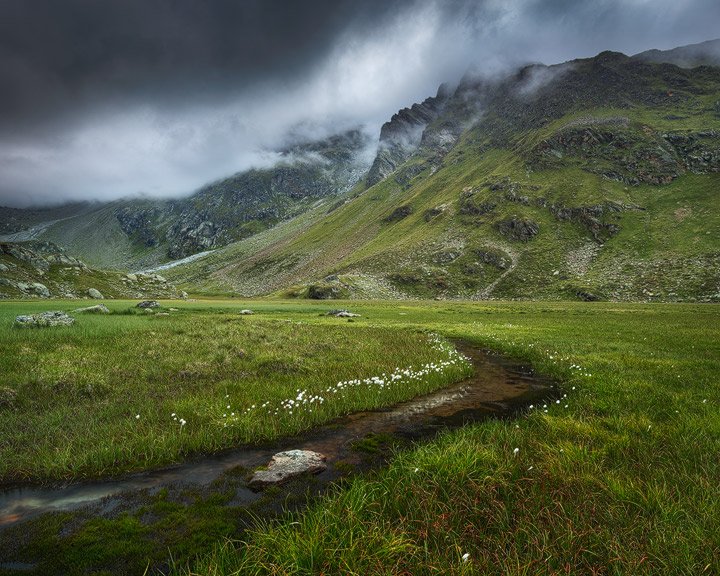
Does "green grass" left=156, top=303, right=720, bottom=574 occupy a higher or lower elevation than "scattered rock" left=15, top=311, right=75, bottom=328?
lower

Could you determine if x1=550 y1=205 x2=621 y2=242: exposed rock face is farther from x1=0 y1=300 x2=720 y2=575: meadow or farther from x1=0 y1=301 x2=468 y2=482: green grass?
x1=0 y1=301 x2=468 y2=482: green grass

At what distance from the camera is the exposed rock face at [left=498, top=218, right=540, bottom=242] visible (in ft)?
441

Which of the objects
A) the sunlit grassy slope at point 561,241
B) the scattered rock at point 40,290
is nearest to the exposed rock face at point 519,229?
the sunlit grassy slope at point 561,241

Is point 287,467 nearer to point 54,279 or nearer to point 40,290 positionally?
point 40,290

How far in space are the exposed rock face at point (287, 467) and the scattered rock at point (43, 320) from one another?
2691 centimetres

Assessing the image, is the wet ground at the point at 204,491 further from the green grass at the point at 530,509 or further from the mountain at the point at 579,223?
the mountain at the point at 579,223

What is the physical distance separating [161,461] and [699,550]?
9.79 m

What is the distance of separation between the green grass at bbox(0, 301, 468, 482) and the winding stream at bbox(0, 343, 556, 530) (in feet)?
1.73

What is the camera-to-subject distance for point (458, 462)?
7008 millimetres

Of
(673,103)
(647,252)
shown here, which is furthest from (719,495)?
(673,103)

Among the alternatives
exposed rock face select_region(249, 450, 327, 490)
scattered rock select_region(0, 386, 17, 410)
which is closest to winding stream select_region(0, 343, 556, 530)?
exposed rock face select_region(249, 450, 327, 490)

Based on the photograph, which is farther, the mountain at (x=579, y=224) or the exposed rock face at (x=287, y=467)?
the mountain at (x=579, y=224)

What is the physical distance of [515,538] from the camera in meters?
5.11

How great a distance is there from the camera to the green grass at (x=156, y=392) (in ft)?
28.7
